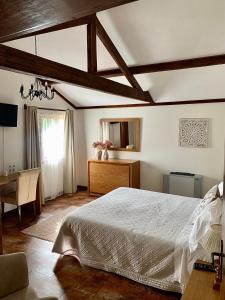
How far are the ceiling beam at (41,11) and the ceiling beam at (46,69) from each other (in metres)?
1.05

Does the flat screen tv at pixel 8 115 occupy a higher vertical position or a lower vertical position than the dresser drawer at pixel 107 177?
higher

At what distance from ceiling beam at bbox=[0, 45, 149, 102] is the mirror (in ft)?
6.63

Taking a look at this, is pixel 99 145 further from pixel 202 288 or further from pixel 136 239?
pixel 202 288

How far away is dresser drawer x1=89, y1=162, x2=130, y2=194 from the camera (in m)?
5.04

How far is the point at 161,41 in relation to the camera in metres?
3.16

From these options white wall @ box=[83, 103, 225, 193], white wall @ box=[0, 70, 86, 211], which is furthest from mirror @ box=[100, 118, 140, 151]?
white wall @ box=[0, 70, 86, 211]

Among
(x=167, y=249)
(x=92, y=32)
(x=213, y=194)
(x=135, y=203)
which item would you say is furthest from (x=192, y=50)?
(x=167, y=249)

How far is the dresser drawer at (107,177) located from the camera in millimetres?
5043

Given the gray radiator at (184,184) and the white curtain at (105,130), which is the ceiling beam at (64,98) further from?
the gray radiator at (184,184)

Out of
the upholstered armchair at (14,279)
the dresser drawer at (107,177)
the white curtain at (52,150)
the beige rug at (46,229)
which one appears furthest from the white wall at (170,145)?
the upholstered armchair at (14,279)

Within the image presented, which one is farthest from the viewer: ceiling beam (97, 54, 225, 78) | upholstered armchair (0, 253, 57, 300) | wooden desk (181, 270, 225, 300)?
ceiling beam (97, 54, 225, 78)

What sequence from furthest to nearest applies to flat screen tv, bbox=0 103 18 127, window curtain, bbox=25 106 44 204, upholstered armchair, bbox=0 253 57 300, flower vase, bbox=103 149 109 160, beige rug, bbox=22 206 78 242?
1. flower vase, bbox=103 149 109 160
2. window curtain, bbox=25 106 44 204
3. flat screen tv, bbox=0 103 18 127
4. beige rug, bbox=22 206 78 242
5. upholstered armchair, bbox=0 253 57 300

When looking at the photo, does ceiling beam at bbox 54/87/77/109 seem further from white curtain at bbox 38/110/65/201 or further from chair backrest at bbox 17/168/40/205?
chair backrest at bbox 17/168/40/205

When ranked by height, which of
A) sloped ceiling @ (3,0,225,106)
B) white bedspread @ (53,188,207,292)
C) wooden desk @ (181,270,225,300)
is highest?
sloped ceiling @ (3,0,225,106)
